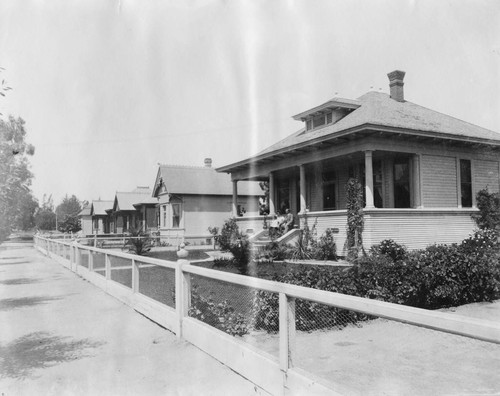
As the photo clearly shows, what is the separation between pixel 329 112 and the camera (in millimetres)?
18438

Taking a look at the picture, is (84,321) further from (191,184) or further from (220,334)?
(191,184)

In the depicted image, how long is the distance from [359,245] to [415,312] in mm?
11460

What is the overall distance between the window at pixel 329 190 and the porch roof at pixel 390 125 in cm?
189

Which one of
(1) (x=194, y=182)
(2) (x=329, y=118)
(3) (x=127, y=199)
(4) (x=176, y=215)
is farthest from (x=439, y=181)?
(3) (x=127, y=199)

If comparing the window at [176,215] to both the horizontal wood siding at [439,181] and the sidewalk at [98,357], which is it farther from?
the sidewalk at [98,357]

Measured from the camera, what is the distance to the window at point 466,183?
16484mm

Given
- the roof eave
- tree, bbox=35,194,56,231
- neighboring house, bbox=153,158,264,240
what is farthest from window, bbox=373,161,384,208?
tree, bbox=35,194,56,231

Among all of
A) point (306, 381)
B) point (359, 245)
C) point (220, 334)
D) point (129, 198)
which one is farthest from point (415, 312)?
point (129, 198)

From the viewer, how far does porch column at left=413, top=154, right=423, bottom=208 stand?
15086 millimetres

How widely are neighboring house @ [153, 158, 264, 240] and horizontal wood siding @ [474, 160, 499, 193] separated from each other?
16.7m

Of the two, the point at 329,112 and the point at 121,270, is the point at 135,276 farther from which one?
the point at 329,112

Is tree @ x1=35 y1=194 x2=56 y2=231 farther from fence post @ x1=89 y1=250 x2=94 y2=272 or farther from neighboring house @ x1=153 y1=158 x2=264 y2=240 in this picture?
fence post @ x1=89 y1=250 x2=94 y2=272

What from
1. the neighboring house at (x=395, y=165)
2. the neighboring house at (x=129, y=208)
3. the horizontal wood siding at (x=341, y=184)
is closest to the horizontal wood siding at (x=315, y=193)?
the neighboring house at (x=395, y=165)

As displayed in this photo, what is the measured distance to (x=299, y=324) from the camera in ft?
19.0
